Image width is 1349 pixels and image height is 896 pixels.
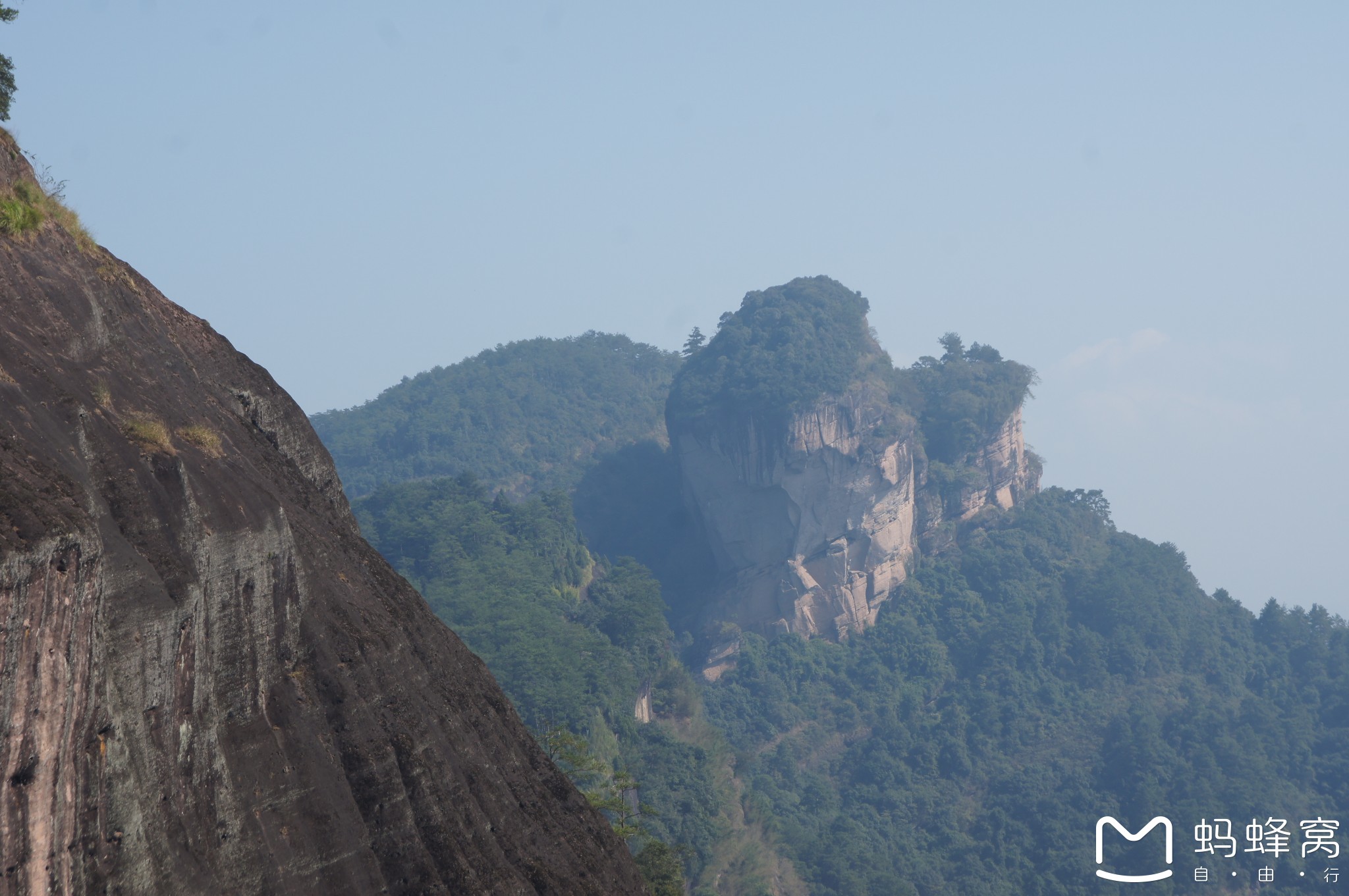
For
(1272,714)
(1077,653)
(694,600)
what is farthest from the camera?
(694,600)

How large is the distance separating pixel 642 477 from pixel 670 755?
4918 centimetres

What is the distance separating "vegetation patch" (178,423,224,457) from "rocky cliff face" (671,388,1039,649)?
7247cm

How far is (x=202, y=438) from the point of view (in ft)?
38.9

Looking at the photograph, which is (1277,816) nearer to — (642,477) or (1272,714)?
(1272,714)

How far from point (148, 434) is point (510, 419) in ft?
339

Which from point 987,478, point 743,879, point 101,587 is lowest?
point 743,879

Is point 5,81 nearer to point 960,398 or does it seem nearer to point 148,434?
point 148,434

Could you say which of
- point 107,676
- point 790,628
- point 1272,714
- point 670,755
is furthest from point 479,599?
point 107,676

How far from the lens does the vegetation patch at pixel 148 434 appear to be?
10.8 m

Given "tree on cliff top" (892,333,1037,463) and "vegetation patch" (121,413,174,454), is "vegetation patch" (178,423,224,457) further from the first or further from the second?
"tree on cliff top" (892,333,1037,463)

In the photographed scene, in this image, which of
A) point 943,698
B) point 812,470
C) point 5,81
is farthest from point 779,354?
A: point 5,81

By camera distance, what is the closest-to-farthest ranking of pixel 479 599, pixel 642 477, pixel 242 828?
pixel 242 828 → pixel 479 599 → pixel 642 477

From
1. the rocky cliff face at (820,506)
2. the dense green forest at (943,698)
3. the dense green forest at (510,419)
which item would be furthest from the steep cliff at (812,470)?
the dense green forest at (510,419)

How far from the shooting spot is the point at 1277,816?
217 ft
